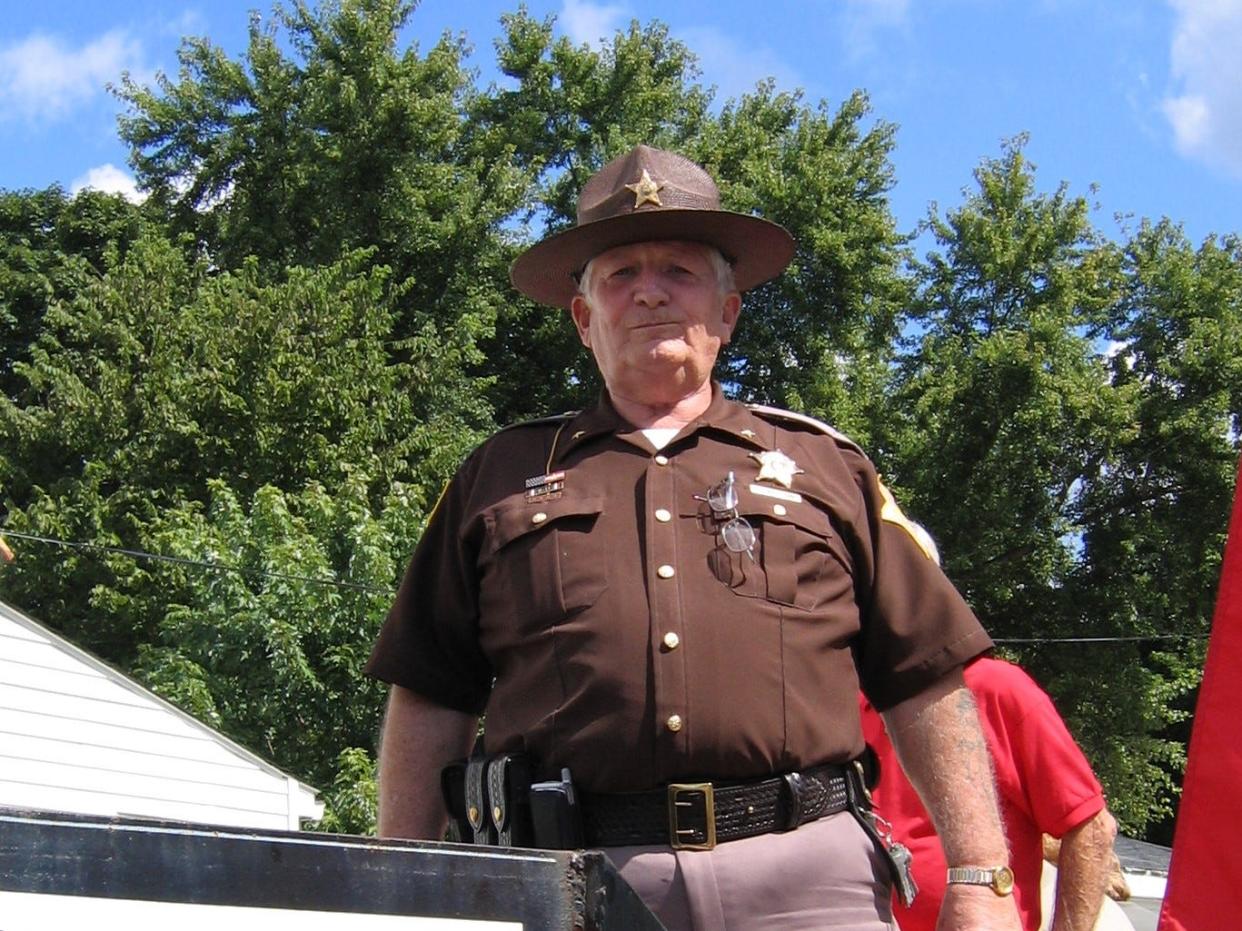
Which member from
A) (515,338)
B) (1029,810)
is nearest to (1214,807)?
(1029,810)

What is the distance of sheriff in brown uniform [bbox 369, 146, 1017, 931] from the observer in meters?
2.55

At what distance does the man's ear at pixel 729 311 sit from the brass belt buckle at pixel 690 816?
0.93 meters

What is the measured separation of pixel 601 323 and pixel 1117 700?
79.7ft

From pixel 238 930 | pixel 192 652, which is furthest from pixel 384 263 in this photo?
pixel 238 930

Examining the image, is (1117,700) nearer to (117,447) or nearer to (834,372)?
(834,372)

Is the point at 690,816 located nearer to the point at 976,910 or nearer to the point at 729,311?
the point at 976,910

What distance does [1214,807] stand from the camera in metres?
3.29

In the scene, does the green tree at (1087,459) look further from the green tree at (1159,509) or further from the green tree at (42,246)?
the green tree at (42,246)

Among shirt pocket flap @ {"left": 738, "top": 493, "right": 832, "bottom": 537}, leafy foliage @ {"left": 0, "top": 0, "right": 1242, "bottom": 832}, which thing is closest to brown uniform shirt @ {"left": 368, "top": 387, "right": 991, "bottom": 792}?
shirt pocket flap @ {"left": 738, "top": 493, "right": 832, "bottom": 537}

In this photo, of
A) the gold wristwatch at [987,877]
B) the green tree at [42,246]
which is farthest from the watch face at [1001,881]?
the green tree at [42,246]

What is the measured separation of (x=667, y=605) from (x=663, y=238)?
0.75 metres

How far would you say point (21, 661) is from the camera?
1032cm

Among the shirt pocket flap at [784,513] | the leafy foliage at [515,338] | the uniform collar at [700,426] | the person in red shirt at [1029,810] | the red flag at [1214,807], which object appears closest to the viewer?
the shirt pocket flap at [784,513]

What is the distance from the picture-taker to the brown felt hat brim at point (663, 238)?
9.88 ft
